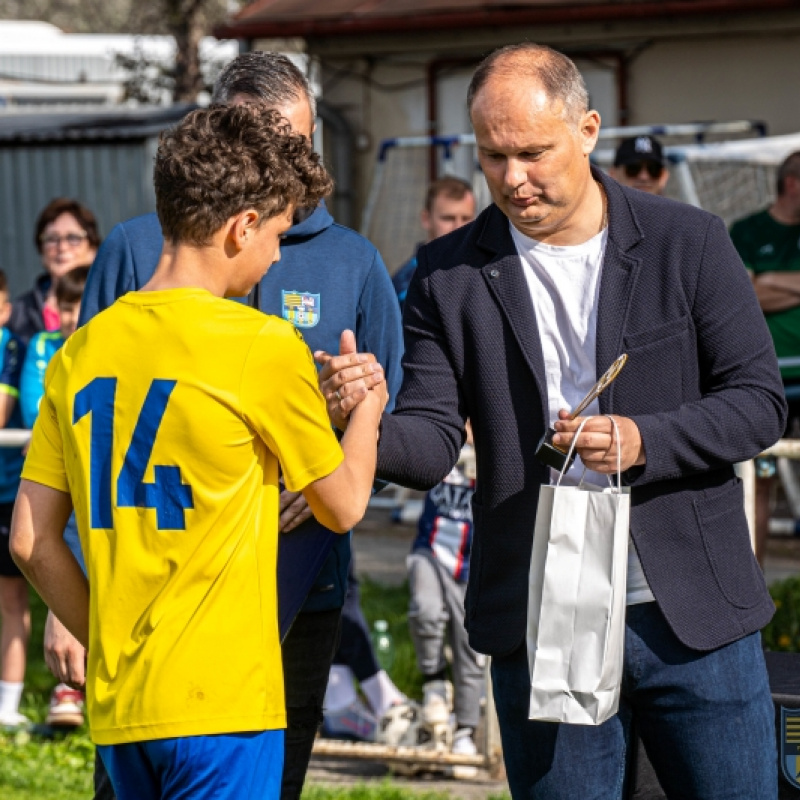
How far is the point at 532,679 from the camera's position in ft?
9.32

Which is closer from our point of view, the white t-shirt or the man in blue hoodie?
the white t-shirt

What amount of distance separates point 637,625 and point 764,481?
4793 mm

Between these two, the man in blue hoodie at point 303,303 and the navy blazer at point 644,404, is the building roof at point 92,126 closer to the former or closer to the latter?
the man in blue hoodie at point 303,303

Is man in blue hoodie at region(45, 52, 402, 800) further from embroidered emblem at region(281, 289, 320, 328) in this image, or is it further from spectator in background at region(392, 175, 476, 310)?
spectator in background at region(392, 175, 476, 310)

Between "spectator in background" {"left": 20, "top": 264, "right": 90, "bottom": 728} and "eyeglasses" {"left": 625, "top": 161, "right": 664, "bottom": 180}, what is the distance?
9.37 feet

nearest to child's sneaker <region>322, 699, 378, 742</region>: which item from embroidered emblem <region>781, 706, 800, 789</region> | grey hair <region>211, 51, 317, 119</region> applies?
embroidered emblem <region>781, 706, 800, 789</region>

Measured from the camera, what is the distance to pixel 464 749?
18.2 feet

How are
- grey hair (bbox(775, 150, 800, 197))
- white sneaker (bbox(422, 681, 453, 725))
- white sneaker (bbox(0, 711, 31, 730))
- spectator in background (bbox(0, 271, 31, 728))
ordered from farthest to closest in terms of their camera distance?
grey hair (bbox(775, 150, 800, 197))
spectator in background (bbox(0, 271, 31, 728))
white sneaker (bbox(0, 711, 31, 730))
white sneaker (bbox(422, 681, 453, 725))

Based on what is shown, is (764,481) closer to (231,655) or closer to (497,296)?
(497,296)

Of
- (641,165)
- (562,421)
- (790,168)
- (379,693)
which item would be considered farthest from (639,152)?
(562,421)

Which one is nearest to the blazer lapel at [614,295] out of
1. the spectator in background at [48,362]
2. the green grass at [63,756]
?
the green grass at [63,756]

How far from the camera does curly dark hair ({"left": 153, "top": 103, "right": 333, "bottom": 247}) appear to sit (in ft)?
8.80

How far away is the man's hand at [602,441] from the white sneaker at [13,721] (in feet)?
13.0

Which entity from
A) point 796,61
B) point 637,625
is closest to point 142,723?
point 637,625
